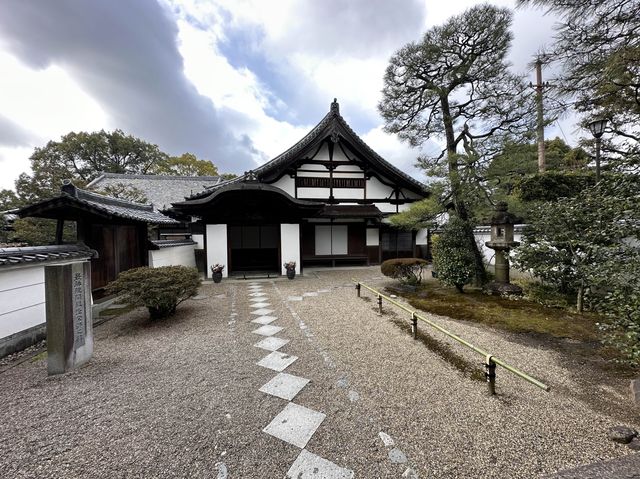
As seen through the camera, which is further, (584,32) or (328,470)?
(584,32)

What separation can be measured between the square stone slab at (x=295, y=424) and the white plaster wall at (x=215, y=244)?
776cm

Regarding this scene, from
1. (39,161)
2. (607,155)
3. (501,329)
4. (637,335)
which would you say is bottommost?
(501,329)

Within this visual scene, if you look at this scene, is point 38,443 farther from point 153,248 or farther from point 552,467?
point 153,248

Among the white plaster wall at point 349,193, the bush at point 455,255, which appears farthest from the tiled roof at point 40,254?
the white plaster wall at point 349,193

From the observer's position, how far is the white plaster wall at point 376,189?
12.6 m

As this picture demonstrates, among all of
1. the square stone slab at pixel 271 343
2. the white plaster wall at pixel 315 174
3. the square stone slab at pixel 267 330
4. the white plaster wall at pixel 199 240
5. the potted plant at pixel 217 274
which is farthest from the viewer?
the white plaster wall at pixel 199 240

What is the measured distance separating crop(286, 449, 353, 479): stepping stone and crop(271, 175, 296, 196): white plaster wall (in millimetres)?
10855

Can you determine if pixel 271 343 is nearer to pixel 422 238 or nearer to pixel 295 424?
pixel 295 424

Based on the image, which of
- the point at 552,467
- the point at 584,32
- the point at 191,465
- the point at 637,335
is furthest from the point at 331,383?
the point at 584,32

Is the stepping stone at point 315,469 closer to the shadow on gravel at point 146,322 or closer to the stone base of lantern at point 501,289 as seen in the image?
the shadow on gravel at point 146,322

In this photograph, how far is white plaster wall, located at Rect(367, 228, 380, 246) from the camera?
12.3m

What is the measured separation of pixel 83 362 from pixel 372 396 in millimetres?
3688

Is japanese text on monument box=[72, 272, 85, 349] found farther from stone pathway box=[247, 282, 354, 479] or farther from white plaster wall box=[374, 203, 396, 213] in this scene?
white plaster wall box=[374, 203, 396, 213]

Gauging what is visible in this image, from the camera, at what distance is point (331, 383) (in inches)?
108
